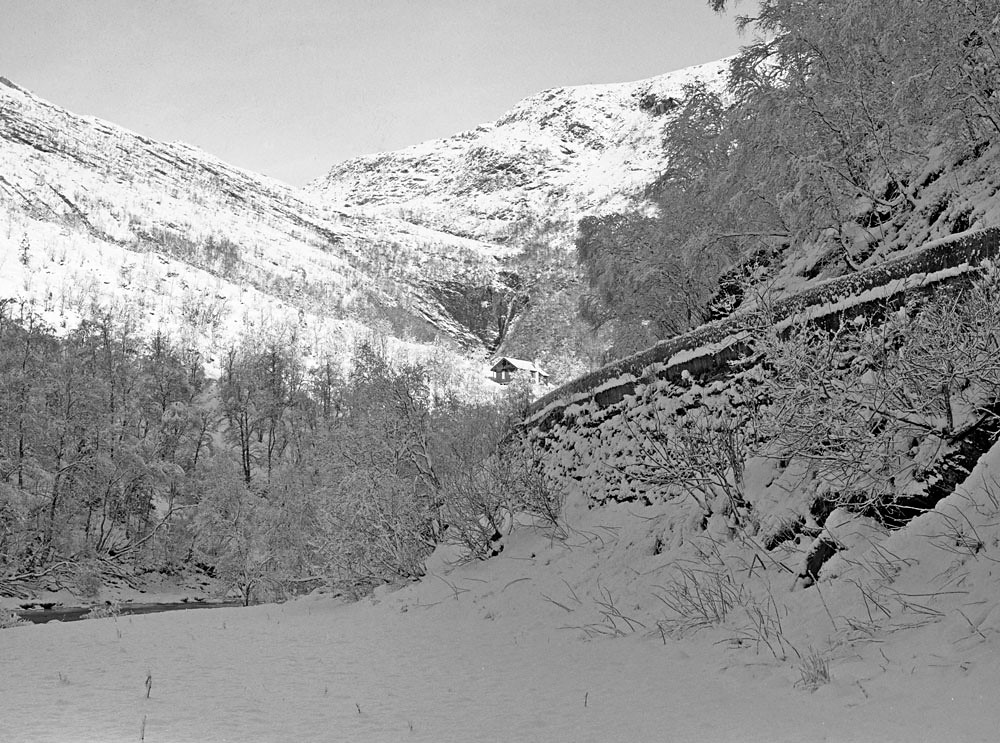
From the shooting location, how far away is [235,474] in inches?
1496

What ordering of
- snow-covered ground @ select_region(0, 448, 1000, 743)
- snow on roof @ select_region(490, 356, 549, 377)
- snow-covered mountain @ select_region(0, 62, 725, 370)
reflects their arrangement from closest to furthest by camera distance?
snow-covered ground @ select_region(0, 448, 1000, 743)
snow-covered mountain @ select_region(0, 62, 725, 370)
snow on roof @ select_region(490, 356, 549, 377)

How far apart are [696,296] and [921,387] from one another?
47.0ft

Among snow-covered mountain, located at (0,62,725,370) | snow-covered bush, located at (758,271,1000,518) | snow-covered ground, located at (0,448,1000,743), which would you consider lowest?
snow-covered ground, located at (0,448,1000,743)

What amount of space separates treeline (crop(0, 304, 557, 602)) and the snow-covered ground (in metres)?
4.10

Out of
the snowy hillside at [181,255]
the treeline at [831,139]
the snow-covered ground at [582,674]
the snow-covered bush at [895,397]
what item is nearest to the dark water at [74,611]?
the snow-covered ground at [582,674]

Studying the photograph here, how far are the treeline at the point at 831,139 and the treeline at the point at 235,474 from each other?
20.8 ft

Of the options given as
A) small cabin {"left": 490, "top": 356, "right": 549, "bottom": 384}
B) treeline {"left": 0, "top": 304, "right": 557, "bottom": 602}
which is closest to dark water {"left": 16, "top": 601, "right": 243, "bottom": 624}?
A: treeline {"left": 0, "top": 304, "right": 557, "bottom": 602}

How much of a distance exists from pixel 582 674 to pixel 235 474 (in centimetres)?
3487

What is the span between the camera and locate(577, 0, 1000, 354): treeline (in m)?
8.70

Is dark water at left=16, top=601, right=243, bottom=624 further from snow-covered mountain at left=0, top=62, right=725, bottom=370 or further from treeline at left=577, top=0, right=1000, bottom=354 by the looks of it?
snow-covered mountain at left=0, top=62, right=725, bottom=370

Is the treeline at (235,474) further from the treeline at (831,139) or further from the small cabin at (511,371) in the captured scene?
the small cabin at (511,371)

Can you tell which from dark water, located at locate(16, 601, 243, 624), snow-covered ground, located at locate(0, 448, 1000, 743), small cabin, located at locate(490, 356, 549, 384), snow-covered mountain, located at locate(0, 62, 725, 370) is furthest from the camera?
small cabin, located at locate(490, 356, 549, 384)

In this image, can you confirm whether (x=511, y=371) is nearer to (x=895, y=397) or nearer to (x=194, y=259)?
(x=194, y=259)

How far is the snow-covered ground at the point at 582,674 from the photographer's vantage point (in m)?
4.18
